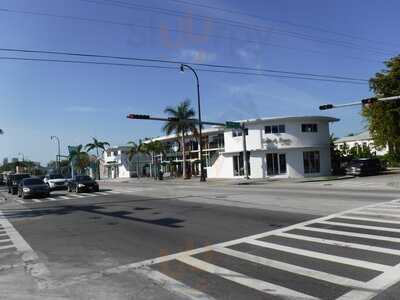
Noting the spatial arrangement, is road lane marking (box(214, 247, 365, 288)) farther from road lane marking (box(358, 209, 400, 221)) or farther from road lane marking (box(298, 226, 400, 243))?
road lane marking (box(358, 209, 400, 221))

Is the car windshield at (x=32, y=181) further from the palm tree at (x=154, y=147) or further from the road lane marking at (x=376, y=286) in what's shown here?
the palm tree at (x=154, y=147)

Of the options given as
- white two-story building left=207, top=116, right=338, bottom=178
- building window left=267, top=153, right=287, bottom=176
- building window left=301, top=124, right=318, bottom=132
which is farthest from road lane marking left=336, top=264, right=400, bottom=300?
building window left=301, top=124, right=318, bottom=132

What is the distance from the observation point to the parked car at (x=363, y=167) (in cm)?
4194

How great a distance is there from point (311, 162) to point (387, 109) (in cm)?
933

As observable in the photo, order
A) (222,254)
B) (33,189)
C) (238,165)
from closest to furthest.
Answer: (222,254)
(33,189)
(238,165)

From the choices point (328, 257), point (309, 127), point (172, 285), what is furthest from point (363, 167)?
point (172, 285)

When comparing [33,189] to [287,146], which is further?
[287,146]

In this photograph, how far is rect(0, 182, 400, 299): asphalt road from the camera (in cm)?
649

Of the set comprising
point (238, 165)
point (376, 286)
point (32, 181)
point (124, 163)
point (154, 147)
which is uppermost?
point (154, 147)

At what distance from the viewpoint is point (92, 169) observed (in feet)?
352

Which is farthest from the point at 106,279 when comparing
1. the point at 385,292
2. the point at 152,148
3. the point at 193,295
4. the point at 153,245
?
the point at 152,148

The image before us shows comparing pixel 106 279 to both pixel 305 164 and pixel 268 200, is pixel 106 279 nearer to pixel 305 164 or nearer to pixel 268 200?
pixel 268 200

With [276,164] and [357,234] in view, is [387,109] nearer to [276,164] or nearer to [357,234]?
[276,164]

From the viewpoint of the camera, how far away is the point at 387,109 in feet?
140
